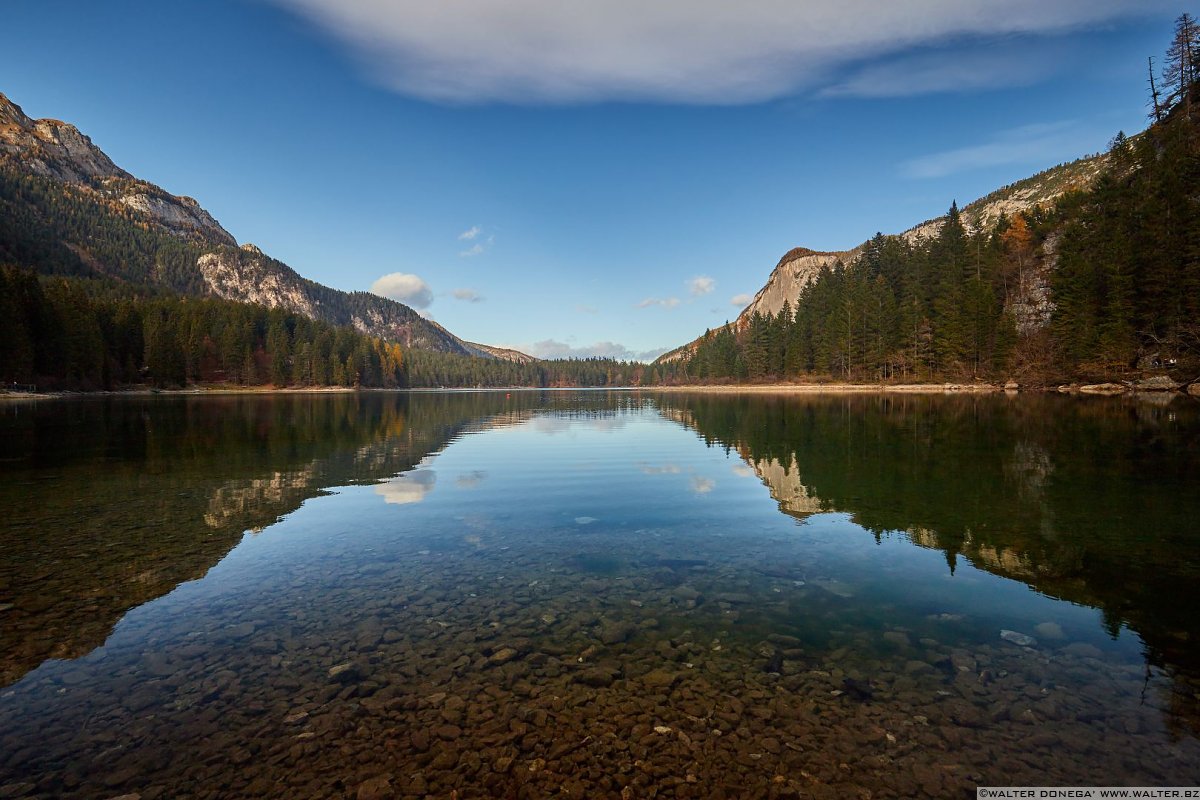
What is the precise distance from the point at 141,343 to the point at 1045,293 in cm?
20546

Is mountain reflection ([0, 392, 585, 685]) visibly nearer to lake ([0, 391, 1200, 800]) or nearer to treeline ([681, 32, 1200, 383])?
lake ([0, 391, 1200, 800])

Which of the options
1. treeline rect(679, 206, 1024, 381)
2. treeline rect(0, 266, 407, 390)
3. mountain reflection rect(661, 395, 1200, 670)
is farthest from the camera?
treeline rect(0, 266, 407, 390)

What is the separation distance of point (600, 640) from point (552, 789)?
3.57 metres

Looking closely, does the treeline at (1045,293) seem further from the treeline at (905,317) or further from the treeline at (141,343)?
the treeline at (141,343)

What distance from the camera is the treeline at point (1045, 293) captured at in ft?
211

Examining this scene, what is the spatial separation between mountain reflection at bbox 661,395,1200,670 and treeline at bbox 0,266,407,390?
128771 mm

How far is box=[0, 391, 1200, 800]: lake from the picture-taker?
6312 mm

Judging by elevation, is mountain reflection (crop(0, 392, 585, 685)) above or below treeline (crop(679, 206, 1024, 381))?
below

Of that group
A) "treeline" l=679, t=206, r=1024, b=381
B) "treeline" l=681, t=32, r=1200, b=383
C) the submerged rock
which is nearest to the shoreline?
"treeline" l=681, t=32, r=1200, b=383

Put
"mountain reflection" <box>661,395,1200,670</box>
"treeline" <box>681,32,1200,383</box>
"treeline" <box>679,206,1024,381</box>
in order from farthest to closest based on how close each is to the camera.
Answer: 1. "treeline" <box>679,206,1024,381</box>
2. "treeline" <box>681,32,1200,383</box>
3. "mountain reflection" <box>661,395,1200,670</box>

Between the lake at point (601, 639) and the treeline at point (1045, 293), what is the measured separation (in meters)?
62.3

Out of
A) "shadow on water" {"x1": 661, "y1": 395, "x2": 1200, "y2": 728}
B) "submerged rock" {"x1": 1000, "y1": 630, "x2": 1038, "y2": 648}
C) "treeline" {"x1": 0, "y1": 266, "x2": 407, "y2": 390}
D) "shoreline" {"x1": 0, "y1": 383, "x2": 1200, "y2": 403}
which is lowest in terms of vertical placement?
"submerged rock" {"x1": 1000, "y1": 630, "x2": 1038, "y2": 648}

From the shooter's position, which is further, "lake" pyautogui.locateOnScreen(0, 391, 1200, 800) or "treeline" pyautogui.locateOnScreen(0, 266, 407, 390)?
"treeline" pyautogui.locateOnScreen(0, 266, 407, 390)

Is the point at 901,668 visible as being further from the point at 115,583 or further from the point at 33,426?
the point at 33,426
